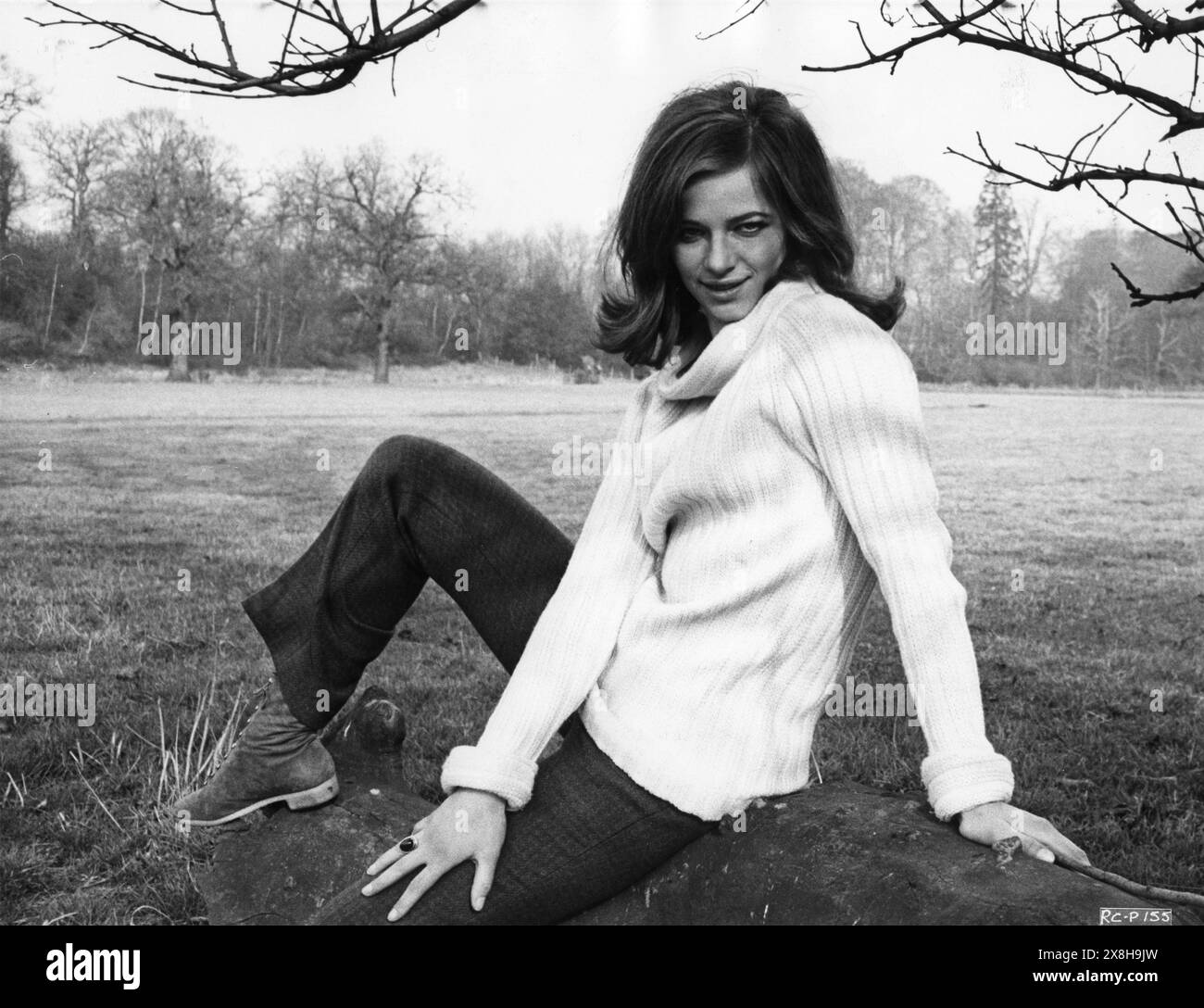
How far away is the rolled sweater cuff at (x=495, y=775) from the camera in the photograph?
1.52m

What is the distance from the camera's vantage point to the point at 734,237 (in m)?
1.69

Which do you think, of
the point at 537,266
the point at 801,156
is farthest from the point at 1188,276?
the point at 801,156

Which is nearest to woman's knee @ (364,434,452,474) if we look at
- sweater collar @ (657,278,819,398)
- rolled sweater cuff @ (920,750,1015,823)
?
sweater collar @ (657,278,819,398)

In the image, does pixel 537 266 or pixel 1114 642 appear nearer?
pixel 1114 642

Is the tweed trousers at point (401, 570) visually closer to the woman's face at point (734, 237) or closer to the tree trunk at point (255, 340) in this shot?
the woman's face at point (734, 237)

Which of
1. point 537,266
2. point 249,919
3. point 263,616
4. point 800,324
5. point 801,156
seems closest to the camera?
point 800,324

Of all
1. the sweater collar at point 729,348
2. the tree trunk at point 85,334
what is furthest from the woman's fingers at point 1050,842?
the tree trunk at point 85,334

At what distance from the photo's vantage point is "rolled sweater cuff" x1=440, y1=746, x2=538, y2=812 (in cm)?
152

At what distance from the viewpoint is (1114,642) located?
154 inches

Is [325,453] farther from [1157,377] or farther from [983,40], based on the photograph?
[983,40]

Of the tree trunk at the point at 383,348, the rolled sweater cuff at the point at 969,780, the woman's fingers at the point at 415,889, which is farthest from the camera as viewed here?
the tree trunk at the point at 383,348

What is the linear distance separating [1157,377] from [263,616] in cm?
452

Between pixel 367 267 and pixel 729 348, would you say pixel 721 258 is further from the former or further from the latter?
pixel 367 267

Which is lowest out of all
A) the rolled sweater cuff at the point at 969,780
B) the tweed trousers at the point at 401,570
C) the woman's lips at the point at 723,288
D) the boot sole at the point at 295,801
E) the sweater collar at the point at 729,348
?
the boot sole at the point at 295,801
